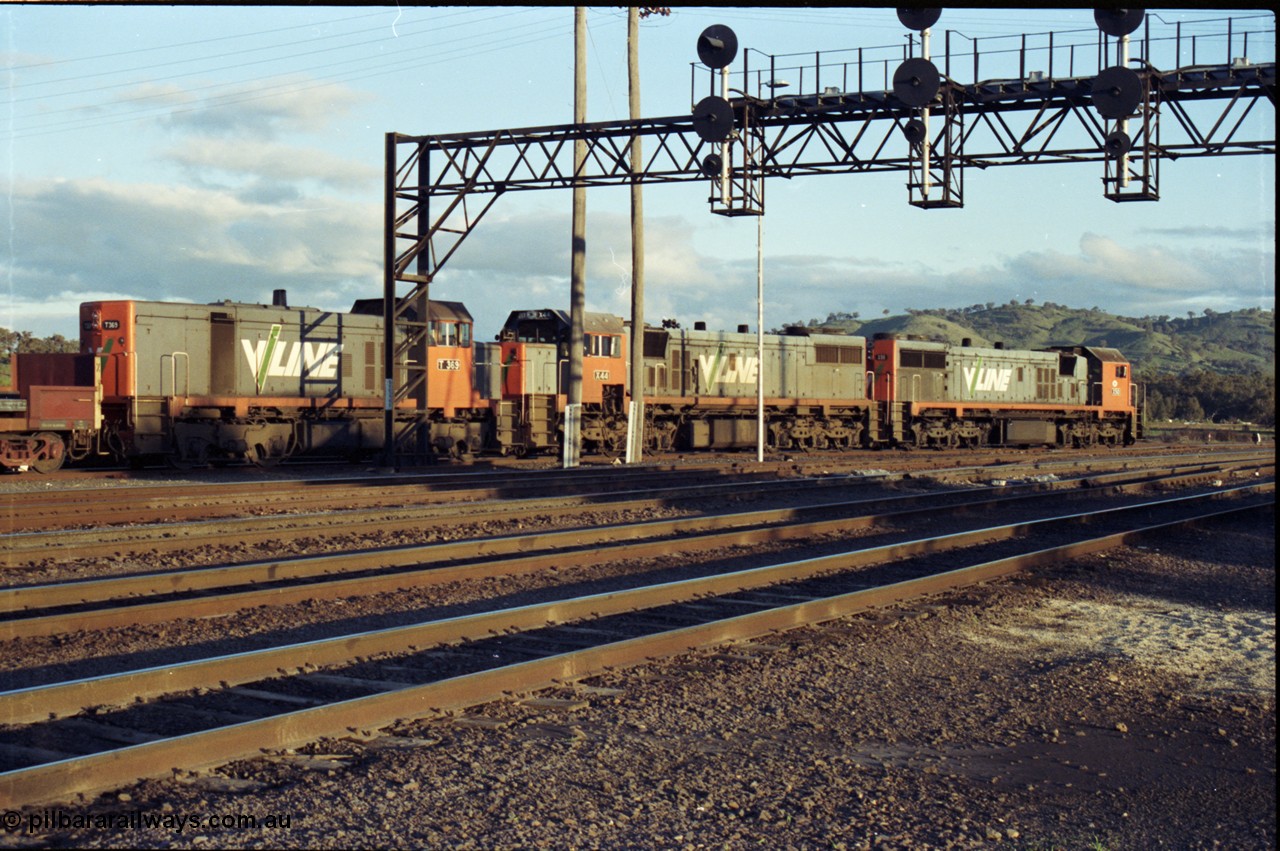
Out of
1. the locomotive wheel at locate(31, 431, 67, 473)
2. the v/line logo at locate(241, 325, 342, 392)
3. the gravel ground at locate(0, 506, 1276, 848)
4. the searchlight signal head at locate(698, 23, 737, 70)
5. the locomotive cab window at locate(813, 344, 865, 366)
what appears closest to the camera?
the gravel ground at locate(0, 506, 1276, 848)

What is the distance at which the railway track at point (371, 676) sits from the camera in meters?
5.71

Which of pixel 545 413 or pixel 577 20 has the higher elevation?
pixel 577 20

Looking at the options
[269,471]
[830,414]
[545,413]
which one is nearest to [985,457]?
[830,414]

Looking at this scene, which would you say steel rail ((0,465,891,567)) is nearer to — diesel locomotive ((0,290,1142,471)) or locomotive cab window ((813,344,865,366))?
diesel locomotive ((0,290,1142,471))

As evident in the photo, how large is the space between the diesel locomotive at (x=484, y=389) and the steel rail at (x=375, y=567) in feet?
40.2

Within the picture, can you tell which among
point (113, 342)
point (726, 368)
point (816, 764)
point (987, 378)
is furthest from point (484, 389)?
point (816, 764)

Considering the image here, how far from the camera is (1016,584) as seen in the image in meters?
12.3

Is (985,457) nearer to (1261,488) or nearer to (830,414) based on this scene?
(830,414)

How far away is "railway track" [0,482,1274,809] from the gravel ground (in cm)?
15

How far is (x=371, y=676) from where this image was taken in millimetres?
7586

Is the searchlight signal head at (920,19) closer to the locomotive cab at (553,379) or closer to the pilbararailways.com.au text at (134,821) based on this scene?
the pilbararailways.com.au text at (134,821)

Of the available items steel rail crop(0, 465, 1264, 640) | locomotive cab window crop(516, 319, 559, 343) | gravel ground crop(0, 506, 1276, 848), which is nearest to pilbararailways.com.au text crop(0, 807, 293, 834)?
gravel ground crop(0, 506, 1276, 848)

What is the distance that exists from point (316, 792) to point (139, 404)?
65.9 feet

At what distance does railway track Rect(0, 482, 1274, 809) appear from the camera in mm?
5711
